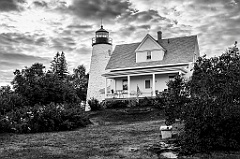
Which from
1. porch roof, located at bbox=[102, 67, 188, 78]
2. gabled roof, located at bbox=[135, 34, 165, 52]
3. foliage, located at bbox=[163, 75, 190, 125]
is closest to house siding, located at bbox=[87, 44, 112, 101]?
porch roof, located at bbox=[102, 67, 188, 78]

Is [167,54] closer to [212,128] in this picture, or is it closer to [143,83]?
[143,83]

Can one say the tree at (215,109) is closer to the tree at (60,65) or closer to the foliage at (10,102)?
the foliage at (10,102)

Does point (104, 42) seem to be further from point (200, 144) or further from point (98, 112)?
point (200, 144)

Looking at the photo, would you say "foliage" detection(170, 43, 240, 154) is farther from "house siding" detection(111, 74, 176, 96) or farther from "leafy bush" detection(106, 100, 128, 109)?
"house siding" detection(111, 74, 176, 96)

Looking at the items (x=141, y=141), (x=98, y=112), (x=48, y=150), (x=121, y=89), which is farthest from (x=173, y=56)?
(x=48, y=150)

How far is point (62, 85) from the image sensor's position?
27.0m

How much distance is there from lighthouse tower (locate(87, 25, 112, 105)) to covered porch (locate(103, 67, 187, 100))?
4.95 feet

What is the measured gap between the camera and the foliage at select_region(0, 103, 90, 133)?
54.9 feet

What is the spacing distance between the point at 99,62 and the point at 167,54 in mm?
7809

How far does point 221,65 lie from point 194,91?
4.01 feet

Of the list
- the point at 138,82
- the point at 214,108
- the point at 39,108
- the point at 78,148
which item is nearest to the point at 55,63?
the point at 138,82

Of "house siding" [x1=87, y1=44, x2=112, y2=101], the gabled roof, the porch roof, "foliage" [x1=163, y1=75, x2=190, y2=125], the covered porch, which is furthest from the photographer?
"house siding" [x1=87, y1=44, x2=112, y2=101]

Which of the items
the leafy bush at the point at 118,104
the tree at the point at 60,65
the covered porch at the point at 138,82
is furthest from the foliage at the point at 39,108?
the tree at the point at 60,65

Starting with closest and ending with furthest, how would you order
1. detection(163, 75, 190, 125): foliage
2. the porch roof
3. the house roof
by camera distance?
detection(163, 75, 190, 125): foliage, the porch roof, the house roof
